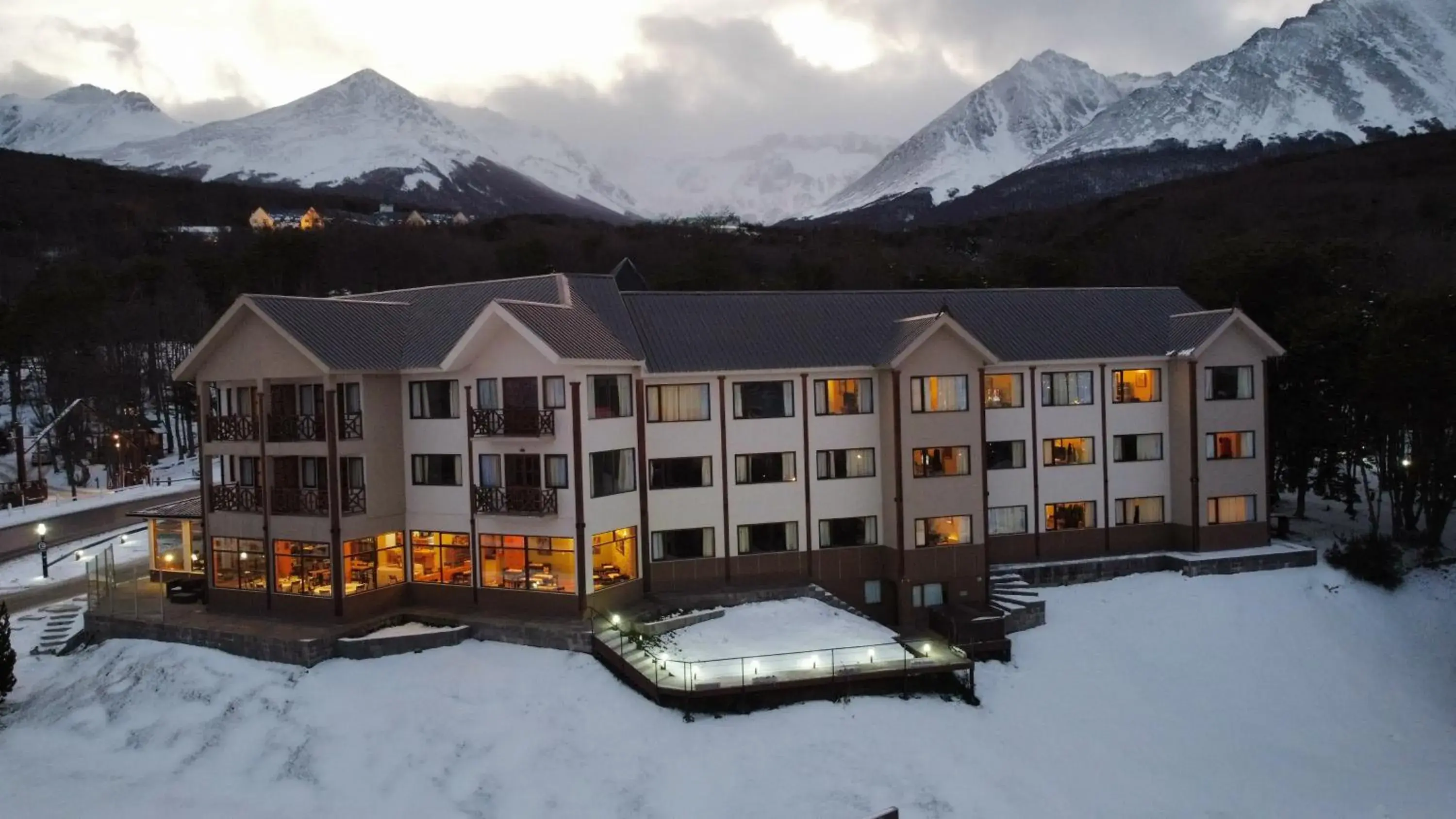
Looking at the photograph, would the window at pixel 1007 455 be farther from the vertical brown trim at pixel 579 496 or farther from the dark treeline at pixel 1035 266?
the vertical brown trim at pixel 579 496

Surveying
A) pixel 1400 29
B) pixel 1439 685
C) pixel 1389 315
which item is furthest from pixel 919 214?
pixel 1439 685

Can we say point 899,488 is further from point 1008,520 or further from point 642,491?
point 642,491

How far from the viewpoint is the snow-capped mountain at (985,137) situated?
517ft

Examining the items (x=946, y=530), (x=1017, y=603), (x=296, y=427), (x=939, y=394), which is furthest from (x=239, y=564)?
(x=1017, y=603)

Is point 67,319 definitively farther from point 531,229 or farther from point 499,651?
point 499,651

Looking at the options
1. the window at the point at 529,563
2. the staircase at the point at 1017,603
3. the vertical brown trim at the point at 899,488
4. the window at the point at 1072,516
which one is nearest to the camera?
the window at the point at 529,563

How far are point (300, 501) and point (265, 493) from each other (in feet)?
4.41

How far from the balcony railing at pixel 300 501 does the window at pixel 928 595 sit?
17.7 m

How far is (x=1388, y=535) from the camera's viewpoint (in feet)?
112

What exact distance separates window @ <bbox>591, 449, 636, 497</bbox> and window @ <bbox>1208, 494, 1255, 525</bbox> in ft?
68.2

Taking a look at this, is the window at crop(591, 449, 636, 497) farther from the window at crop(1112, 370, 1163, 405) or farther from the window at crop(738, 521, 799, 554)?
the window at crop(1112, 370, 1163, 405)

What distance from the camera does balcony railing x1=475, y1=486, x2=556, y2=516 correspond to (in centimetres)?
2516

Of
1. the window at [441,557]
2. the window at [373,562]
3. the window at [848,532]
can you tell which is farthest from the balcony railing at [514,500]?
the window at [848,532]

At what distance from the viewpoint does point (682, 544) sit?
2830 centimetres
